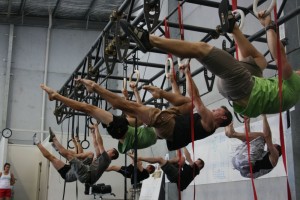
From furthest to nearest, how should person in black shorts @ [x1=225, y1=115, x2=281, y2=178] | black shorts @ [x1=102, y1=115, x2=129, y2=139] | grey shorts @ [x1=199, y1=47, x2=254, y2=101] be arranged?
person in black shorts @ [x1=225, y1=115, x2=281, y2=178] → black shorts @ [x1=102, y1=115, x2=129, y2=139] → grey shorts @ [x1=199, y1=47, x2=254, y2=101]

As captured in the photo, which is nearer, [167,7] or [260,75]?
[260,75]

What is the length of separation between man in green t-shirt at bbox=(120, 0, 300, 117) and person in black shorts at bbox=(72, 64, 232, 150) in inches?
22.1

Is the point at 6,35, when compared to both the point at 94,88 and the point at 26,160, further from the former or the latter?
the point at 94,88

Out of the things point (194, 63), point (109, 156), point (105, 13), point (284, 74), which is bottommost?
point (109, 156)

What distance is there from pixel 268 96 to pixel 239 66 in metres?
0.45

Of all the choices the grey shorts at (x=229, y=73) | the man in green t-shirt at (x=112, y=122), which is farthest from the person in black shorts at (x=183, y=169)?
the grey shorts at (x=229, y=73)

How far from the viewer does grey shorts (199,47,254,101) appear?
9.39 ft

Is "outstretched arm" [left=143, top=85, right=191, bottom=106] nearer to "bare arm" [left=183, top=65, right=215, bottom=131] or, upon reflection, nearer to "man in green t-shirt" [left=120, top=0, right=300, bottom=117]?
"bare arm" [left=183, top=65, right=215, bottom=131]

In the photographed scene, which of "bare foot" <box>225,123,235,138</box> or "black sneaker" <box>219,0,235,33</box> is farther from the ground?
"black sneaker" <box>219,0,235,33</box>

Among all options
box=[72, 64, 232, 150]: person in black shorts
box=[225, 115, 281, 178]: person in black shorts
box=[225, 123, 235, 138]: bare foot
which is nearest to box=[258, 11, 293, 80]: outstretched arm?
box=[72, 64, 232, 150]: person in black shorts

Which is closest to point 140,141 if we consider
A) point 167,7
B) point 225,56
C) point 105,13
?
point 225,56

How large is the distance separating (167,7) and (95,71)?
377 centimetres

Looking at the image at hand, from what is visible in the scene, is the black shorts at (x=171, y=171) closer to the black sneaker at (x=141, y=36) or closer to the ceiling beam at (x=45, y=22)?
the black sneaker at (x=141, y=36)

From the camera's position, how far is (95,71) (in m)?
5.98
